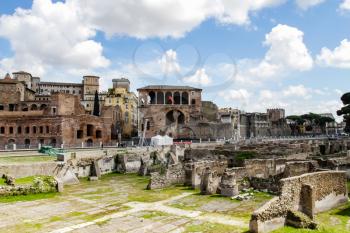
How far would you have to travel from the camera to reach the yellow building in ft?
277

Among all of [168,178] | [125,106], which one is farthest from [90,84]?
[168,178]

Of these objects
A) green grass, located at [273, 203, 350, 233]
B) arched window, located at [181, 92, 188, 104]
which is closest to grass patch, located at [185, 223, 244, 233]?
green grass, located at [273, 203, 350, 233]

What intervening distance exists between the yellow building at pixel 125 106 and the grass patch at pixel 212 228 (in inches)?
2521

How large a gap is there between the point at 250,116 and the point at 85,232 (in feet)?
358

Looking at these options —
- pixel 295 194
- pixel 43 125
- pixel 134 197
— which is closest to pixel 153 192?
pixel 134 197

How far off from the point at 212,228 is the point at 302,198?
4.28 meters

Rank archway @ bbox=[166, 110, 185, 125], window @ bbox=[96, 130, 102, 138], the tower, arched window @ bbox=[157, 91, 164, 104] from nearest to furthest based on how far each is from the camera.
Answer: window @ bbox=[96, 130, 102, 138]
archway @ bbox=[166, 110, 185, 125]
arched window @ bbox=[157, 91, 164, 104]
the tower

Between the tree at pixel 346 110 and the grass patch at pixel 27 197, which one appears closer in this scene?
the grass patch at pixel 27 197

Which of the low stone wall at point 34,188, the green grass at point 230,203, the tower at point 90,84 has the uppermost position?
the tower at point 90,84

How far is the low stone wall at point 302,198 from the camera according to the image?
46.6 ft

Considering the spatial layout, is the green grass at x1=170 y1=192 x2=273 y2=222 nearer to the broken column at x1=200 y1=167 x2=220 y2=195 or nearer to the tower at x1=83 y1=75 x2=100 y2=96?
→ the broken column at x1=200 y1=167 x2=220 y2=195

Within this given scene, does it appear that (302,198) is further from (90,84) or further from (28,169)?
(90,84)

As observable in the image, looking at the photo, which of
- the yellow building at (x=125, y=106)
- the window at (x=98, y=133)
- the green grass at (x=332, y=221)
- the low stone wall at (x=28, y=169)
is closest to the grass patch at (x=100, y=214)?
the green grass at (x=332, y=221)

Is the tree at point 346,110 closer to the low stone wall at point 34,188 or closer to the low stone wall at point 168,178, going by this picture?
the low stone wall at point 168,178
